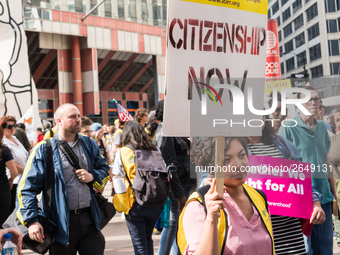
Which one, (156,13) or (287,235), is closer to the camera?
(287,235)

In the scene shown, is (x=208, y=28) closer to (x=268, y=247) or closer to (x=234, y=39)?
(x=234, y=39)

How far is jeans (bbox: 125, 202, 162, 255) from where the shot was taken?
4.16m

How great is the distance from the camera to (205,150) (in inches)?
83.4

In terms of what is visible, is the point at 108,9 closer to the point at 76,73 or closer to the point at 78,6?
the point at 78,6

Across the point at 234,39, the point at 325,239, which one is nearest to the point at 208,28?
the point at 234,39

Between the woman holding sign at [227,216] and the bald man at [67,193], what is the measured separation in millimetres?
1794

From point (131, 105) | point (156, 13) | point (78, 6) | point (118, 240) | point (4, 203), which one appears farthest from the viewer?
point (131, 105)

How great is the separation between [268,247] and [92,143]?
2.39 m

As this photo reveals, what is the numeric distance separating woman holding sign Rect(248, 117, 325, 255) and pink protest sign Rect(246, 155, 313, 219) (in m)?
0.05

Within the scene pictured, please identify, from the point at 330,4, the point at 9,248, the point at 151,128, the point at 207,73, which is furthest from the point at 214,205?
the point at 151,128

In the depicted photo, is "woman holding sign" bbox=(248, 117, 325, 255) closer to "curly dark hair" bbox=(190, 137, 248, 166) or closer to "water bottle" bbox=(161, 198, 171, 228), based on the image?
"curly dark hair" bbox=(190, 137, 248, 166)

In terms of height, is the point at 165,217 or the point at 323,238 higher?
the point at 165,217

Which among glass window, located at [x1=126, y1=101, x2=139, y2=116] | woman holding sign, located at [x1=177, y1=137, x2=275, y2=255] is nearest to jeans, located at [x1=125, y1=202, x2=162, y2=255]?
woman holding sign, located at [x1=177, y1=137, x2=275, y2=255]

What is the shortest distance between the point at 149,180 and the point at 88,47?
1120 inches
